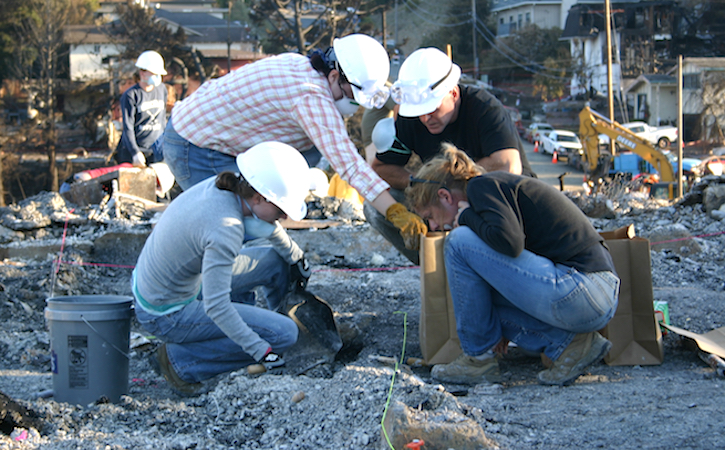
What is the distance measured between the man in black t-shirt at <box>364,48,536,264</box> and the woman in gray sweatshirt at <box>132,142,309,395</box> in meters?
0.83

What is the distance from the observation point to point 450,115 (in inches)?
140

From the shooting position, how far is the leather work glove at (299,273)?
3.50 meters

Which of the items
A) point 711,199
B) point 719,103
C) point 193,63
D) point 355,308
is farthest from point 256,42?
point 355,308

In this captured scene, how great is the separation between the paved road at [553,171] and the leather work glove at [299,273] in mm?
17686

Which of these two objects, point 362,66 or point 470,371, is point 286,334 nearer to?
point 470,371

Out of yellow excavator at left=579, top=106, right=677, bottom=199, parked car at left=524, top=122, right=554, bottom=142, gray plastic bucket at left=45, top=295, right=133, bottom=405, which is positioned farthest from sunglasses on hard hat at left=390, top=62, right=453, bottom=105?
parked car at left=524, top=122, right=554, bottom=142

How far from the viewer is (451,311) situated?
301 cm

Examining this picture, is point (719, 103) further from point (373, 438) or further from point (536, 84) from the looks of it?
point (373, 438)

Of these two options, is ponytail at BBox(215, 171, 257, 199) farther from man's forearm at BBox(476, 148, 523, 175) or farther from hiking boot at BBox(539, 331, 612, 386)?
hiking boot at BBox(539, 331, 612, 386)

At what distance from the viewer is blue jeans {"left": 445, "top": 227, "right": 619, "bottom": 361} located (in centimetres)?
260

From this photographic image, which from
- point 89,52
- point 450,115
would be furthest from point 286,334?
point 89,52

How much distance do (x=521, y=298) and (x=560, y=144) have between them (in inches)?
969

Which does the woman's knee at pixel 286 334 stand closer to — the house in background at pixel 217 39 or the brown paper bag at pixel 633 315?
the brown paper bag at pixel 633 315

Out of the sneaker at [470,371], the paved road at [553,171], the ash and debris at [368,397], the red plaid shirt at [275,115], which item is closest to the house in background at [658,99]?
the paved road at [553,171]
